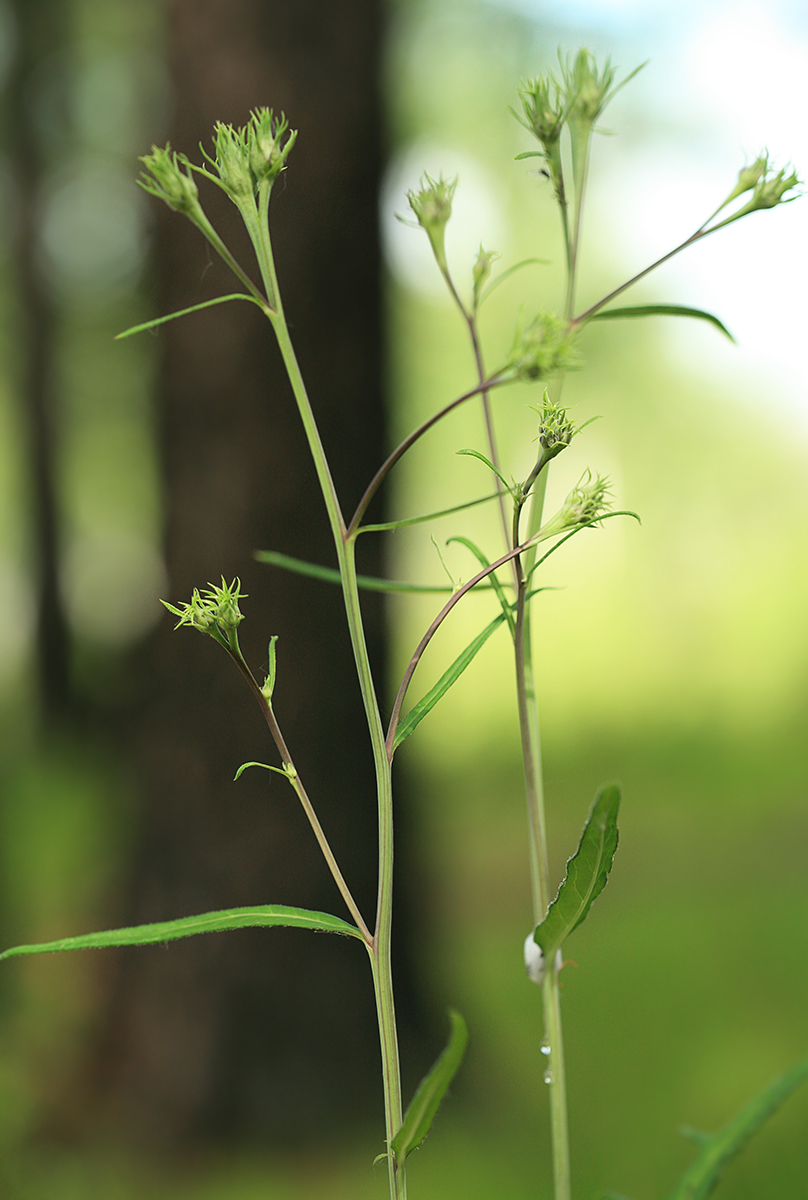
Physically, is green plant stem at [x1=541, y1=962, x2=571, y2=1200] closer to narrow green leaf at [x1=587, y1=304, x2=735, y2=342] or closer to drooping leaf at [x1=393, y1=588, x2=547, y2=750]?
drooping leaf at [x1=393, y1=588, x2=547, y2=750]

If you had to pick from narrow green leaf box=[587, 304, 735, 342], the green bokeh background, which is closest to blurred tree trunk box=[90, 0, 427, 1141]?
the green bokeh background

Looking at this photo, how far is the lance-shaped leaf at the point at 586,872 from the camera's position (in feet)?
1.43

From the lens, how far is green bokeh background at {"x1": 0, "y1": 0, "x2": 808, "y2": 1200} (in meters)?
2.65

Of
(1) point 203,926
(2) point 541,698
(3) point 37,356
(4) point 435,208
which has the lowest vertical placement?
(2) point 541,698

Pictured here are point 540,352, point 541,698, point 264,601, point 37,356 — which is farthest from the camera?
point 541,698

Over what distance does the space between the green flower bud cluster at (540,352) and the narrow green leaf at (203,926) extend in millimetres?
253

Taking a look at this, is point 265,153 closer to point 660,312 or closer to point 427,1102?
point 660,312

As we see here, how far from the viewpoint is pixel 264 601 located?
2385 millimetres

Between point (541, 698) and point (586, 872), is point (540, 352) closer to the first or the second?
point (586, 872)

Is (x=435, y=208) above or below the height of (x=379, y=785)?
above

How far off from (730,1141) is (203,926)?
34 centimetres

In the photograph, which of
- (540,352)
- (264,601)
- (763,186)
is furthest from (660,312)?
(264,601)

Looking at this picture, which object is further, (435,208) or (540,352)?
(435,208)

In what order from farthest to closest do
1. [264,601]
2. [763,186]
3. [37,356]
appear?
[37,356], [264,601], [763,186]
